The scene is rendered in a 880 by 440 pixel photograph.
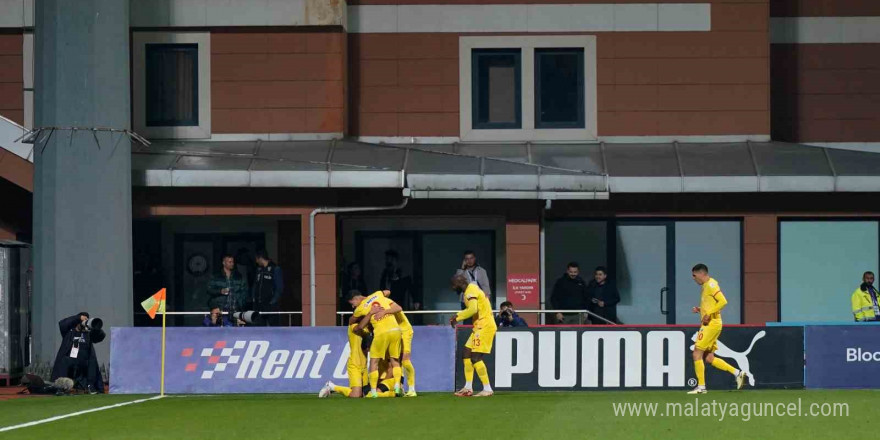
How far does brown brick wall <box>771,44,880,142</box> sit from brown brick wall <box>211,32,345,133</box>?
9.09m

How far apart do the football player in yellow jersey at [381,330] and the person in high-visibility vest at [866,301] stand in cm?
971

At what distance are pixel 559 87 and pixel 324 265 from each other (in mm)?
6106

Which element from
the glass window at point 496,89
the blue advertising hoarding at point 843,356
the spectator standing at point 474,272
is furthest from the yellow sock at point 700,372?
the glass window at point 496,89

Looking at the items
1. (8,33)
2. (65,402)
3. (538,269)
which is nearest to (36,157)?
(8,33)

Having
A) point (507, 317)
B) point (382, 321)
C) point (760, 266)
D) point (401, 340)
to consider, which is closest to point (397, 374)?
point (401, 340)

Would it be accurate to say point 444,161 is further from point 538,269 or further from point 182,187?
point 182,187

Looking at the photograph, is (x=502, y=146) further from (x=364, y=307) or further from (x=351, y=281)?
(x=364, y=307)

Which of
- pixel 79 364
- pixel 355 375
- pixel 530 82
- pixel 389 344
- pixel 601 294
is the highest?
pixel 530 82

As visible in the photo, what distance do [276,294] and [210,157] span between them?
2857mm

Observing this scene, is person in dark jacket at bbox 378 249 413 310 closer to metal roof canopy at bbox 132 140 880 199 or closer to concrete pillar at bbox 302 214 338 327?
concrete pillar at bbox 302 214 338 327

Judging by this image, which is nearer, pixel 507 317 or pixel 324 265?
pixel 507 317

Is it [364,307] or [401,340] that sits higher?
[364,307]

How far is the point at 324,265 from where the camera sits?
26359mm

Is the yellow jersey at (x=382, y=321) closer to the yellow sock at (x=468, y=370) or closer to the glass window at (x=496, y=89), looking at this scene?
the yellow sock at (x=468, y=370)
